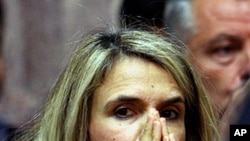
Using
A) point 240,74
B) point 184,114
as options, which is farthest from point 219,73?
point 184,114

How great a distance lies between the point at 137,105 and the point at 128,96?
0.05m

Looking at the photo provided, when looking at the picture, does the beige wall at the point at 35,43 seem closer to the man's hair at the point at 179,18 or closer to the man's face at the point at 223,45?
the man's hair at the point at 179,18

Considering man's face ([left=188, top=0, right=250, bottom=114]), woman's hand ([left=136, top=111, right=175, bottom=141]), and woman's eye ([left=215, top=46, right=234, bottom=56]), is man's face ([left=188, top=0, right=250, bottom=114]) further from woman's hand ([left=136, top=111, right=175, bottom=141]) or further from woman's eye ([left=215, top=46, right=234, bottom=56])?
woman's hand ([left=136, top=111, right=175, bottom=141])

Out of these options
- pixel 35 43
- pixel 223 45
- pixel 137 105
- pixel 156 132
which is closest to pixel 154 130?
pixel 156 132

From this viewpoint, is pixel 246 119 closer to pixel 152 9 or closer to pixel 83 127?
pixel 152 9

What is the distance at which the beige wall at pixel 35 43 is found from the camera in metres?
5.16

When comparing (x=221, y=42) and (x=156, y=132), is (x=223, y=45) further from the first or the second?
(x=156, y=132)

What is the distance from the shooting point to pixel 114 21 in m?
4.98

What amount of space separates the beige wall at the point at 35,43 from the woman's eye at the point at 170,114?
1.29 m

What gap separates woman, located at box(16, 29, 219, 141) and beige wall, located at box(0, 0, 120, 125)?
37.5 inches

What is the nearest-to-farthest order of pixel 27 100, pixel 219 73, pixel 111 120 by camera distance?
pixel 111 120, pixel 219 73, pixel 27 100

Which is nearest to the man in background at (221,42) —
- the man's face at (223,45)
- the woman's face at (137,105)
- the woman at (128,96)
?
the man's face at (223,45)

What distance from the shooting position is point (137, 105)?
12.7 feet

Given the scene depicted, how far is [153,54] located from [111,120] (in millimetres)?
300
